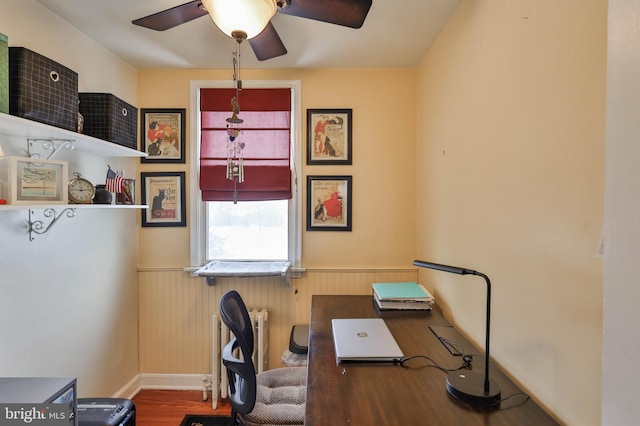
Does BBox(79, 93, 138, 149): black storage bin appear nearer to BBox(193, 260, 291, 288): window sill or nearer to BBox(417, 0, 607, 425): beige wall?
BBox(193, 260, 291, 288): window sill

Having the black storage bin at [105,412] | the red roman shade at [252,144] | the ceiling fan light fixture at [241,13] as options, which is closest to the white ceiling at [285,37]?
the red roman shade at [252,144]

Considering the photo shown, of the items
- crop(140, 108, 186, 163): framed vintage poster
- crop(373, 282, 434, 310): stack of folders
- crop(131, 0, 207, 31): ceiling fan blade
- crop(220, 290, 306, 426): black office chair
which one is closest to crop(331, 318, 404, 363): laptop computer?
crop(373, 282, 434, 310): stack of folders

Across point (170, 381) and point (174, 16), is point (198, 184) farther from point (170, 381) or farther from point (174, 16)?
point (170, 381)

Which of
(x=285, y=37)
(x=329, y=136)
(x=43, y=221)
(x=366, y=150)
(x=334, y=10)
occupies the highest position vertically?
(x=285, y=37)

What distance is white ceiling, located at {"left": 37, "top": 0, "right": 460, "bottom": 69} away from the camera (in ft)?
5.34

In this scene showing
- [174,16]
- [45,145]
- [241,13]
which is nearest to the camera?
[241,13]

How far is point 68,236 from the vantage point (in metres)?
1.75

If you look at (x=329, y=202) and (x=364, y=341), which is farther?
(x=329, y=202)

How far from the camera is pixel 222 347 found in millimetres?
2230

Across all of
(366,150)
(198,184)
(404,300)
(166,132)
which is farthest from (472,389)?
(166,132)

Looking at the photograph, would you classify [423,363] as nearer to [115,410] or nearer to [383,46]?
[115,410]

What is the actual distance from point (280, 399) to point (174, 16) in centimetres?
191

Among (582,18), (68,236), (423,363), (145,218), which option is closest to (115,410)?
(68,236)

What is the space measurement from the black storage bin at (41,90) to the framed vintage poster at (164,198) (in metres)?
0.89
